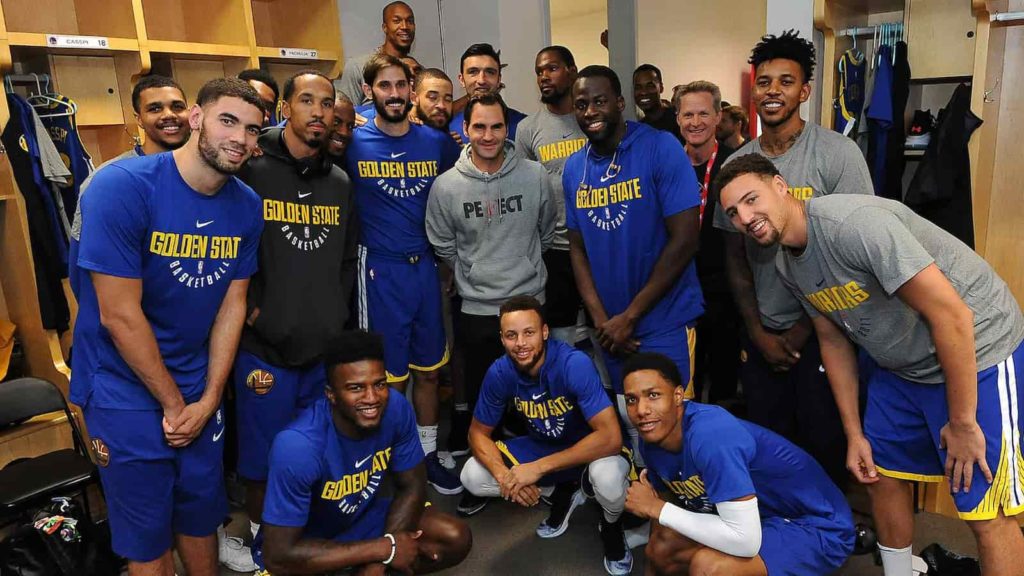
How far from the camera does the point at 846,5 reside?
2.85 metres

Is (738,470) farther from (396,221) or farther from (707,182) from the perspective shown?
(396,221)

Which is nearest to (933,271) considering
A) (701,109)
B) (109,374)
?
(701,109)

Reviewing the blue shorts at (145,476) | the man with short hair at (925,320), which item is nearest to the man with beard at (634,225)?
the man with short hair at (925,320)

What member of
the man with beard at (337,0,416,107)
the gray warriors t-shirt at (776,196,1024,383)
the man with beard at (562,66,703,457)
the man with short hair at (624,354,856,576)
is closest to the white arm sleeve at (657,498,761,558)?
the man with short hair at (624,354,856,576)

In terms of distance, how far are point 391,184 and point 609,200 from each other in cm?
84

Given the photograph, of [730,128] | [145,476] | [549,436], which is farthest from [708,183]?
[145,476]

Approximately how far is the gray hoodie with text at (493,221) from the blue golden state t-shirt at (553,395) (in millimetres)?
303

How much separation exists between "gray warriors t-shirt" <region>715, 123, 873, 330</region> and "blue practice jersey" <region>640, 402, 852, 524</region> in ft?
1.44

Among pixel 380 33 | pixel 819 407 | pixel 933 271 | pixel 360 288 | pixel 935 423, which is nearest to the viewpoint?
pixel 933 271

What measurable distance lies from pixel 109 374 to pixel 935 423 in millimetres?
2117

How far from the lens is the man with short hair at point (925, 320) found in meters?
1.57

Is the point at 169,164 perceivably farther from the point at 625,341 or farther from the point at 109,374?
the point at 625,341

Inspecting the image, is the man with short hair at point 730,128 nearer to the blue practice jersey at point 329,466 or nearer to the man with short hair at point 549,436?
the man with short hair at point 549,436

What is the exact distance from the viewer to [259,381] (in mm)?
2258
